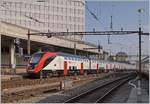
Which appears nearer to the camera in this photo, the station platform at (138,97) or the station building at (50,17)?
the station platform at (138,97)

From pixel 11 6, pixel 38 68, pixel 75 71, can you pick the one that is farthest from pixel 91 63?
pixel 11 6

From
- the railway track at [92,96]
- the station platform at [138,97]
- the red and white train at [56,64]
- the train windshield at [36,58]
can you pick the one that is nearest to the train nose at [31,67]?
the red and white train at [56,64]

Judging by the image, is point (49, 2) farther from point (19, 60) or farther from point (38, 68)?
point (38, 68)

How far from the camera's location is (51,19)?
102m

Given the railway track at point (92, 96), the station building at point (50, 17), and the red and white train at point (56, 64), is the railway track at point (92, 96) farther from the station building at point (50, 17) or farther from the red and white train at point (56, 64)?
the station building at point (50, 17)

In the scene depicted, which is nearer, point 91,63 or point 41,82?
point 41,82

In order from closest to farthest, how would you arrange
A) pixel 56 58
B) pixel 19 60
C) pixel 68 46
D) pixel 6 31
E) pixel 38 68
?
pixel 38 68
pixel 56 58
pixel 6 31
pixel 19 60
pixel 68 46

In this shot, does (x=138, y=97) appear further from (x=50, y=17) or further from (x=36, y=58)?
(x=50, y=17)

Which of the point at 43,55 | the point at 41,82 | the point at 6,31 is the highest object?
the point at 6,31

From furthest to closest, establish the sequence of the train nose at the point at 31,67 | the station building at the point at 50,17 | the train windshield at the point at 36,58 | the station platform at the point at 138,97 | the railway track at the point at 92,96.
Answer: the station building at the point at 50,17 → the train windshield at the point at 36,58 → the train nose at the point at 31,67 → the station platform at the point at 138,97 → the railway track at the point at 92,96

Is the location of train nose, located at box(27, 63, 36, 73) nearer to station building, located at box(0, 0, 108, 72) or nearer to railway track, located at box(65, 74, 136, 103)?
railway track, located at box(65, 74, 136, 103)

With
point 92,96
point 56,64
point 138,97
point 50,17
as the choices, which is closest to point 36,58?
point 56,64

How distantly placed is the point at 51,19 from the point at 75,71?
5319 centimetres

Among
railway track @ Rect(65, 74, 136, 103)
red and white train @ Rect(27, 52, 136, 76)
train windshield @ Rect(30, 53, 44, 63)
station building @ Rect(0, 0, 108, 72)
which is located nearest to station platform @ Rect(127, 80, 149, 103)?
railway track @ Rect(65, 74, 136, 103)
